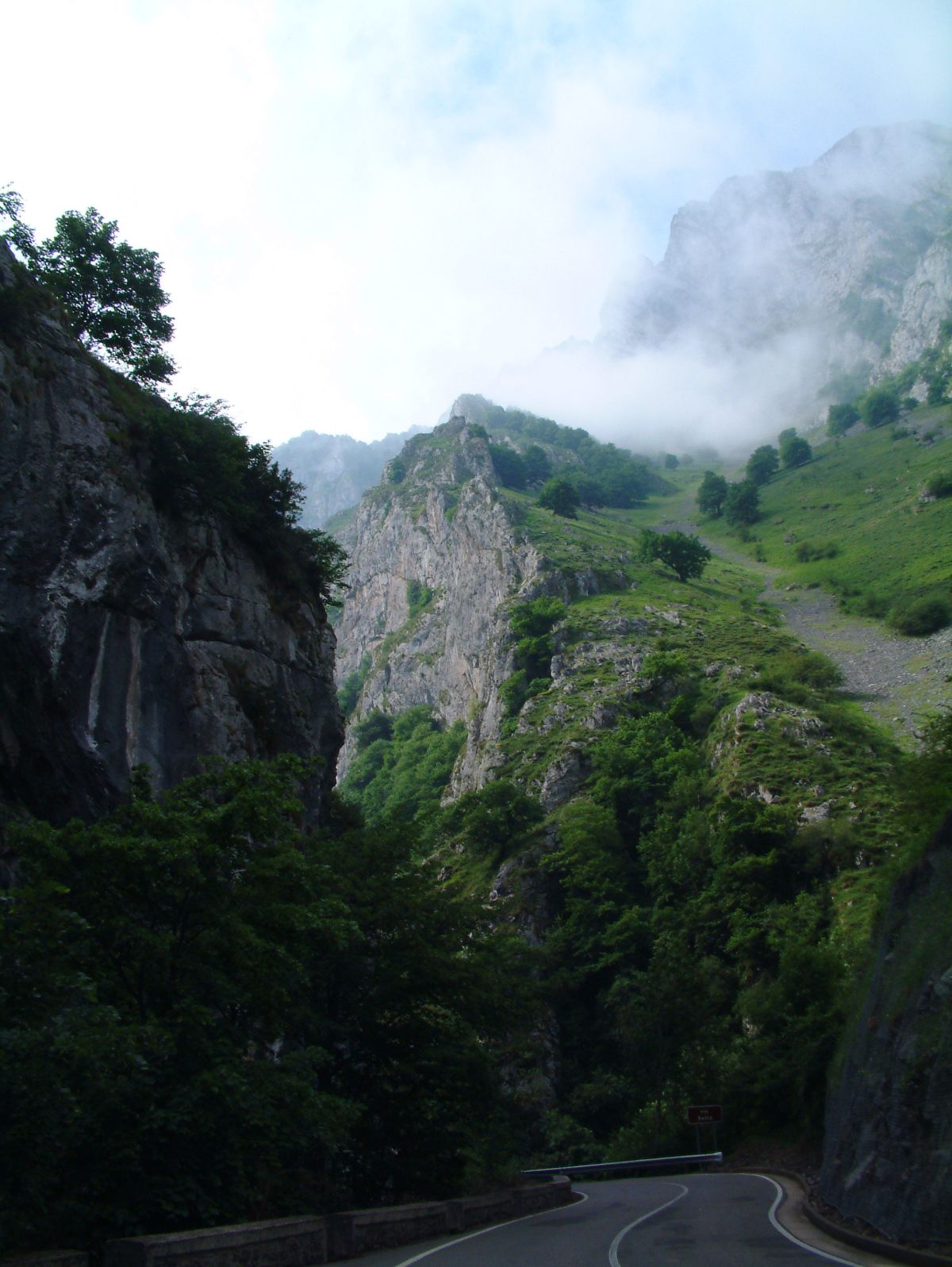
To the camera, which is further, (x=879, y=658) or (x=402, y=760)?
(x=402, y=760)

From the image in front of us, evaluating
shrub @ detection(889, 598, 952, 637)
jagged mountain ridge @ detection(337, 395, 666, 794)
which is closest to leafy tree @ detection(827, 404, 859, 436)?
jagged mountain ridge @ detection(337, 395, 666, 794)

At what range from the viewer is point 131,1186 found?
33.9 feet

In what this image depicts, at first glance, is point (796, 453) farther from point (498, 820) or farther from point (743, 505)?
point (498, 820)

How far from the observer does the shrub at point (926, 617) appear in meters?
74.1

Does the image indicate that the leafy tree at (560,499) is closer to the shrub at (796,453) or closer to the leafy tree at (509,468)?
the leafy tree at (509,468)

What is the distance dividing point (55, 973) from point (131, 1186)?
287cm

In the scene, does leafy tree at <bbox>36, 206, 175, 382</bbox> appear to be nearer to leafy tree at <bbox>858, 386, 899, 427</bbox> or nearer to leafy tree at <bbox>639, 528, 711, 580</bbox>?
leafy tree at <bbox>639, 528, 711, 580</bbox>

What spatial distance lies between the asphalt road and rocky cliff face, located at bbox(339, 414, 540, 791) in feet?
157

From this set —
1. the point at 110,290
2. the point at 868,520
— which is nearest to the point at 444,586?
the point at 868,520

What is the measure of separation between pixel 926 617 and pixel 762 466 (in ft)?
289

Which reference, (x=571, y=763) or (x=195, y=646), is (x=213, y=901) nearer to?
(x=195, y=646)

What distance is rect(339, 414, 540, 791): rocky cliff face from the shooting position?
3447 inches

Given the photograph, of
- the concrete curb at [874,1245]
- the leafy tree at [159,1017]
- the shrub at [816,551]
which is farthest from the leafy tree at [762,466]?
the leafy tree at [159,1017]

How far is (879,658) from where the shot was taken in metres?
71.3
